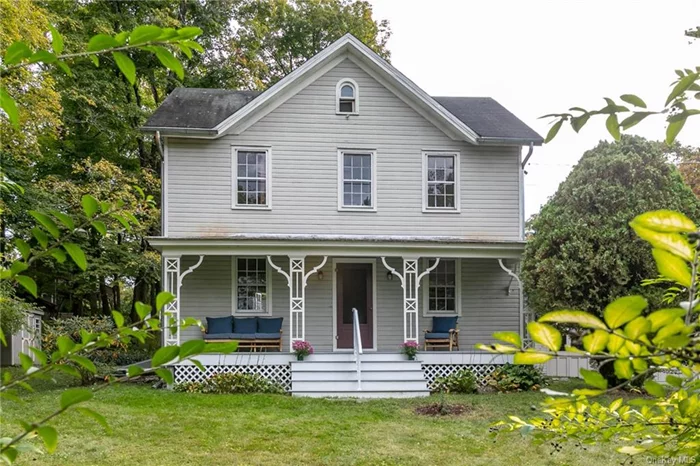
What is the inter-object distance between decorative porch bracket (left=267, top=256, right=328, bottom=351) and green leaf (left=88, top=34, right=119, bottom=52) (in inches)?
453

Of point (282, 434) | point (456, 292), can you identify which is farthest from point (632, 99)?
point (456, 292)

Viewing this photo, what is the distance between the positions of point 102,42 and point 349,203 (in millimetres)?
13202

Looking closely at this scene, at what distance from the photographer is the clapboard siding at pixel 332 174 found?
45.1 feet

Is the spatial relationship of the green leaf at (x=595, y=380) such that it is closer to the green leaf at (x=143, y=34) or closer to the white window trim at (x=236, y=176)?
the green leaf at (x=143, y=34)

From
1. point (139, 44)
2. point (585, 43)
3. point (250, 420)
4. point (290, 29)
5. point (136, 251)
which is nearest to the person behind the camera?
point (139, 44)

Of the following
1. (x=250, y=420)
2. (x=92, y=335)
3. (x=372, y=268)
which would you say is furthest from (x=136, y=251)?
(x=92, y=335)

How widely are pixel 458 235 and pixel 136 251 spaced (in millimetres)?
11490

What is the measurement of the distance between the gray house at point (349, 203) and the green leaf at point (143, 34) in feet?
39.5

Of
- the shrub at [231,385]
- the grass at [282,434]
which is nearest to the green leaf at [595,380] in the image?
the grass at [282,434]

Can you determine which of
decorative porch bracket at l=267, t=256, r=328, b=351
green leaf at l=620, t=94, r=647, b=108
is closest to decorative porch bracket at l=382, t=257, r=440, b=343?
decorative porch bracket at l=267, t=256, r=328, b=351

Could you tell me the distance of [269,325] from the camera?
1352cm

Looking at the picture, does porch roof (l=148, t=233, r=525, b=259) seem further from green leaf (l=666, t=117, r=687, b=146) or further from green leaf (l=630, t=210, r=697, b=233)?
green leaf (l=630, t=210, r=697, b=233)

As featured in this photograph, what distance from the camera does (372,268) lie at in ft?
47.5

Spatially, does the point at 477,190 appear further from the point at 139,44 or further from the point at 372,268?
the point at 139,44
